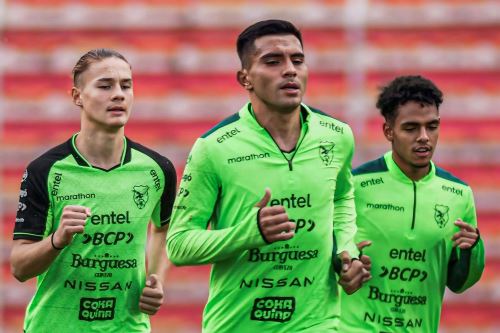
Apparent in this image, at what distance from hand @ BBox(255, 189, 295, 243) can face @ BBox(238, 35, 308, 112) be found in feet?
2.11

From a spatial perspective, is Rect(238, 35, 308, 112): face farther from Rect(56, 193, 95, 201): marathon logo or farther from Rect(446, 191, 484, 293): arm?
Rect(446, 191, 484, 293): arm

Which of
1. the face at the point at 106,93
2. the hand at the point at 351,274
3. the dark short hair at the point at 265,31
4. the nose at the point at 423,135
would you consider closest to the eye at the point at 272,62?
the dark short hair at the point at 265,31

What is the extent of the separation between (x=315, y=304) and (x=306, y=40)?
7.18 m

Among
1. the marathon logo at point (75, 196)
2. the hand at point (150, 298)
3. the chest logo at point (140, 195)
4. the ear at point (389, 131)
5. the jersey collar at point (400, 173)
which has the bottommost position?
the hand at point (150, 298)

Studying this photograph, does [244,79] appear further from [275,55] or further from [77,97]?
[77,97]

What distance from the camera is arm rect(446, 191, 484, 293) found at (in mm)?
7723

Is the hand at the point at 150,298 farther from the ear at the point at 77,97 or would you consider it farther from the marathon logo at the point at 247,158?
the ear at the point at 77,97

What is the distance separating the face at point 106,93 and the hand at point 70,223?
0.62 m

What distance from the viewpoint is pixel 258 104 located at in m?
7.30

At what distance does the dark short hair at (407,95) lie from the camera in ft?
26.8

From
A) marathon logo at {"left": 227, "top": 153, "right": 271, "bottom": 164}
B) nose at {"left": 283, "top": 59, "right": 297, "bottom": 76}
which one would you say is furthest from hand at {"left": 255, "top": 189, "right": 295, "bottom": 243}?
nose at {"left": 283, "top": 59, "right": 297, "bottom": 76}

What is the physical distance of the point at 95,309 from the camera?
7.30 metres

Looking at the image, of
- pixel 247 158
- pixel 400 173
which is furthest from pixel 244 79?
pixel 400 173

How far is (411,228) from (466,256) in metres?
0.35
